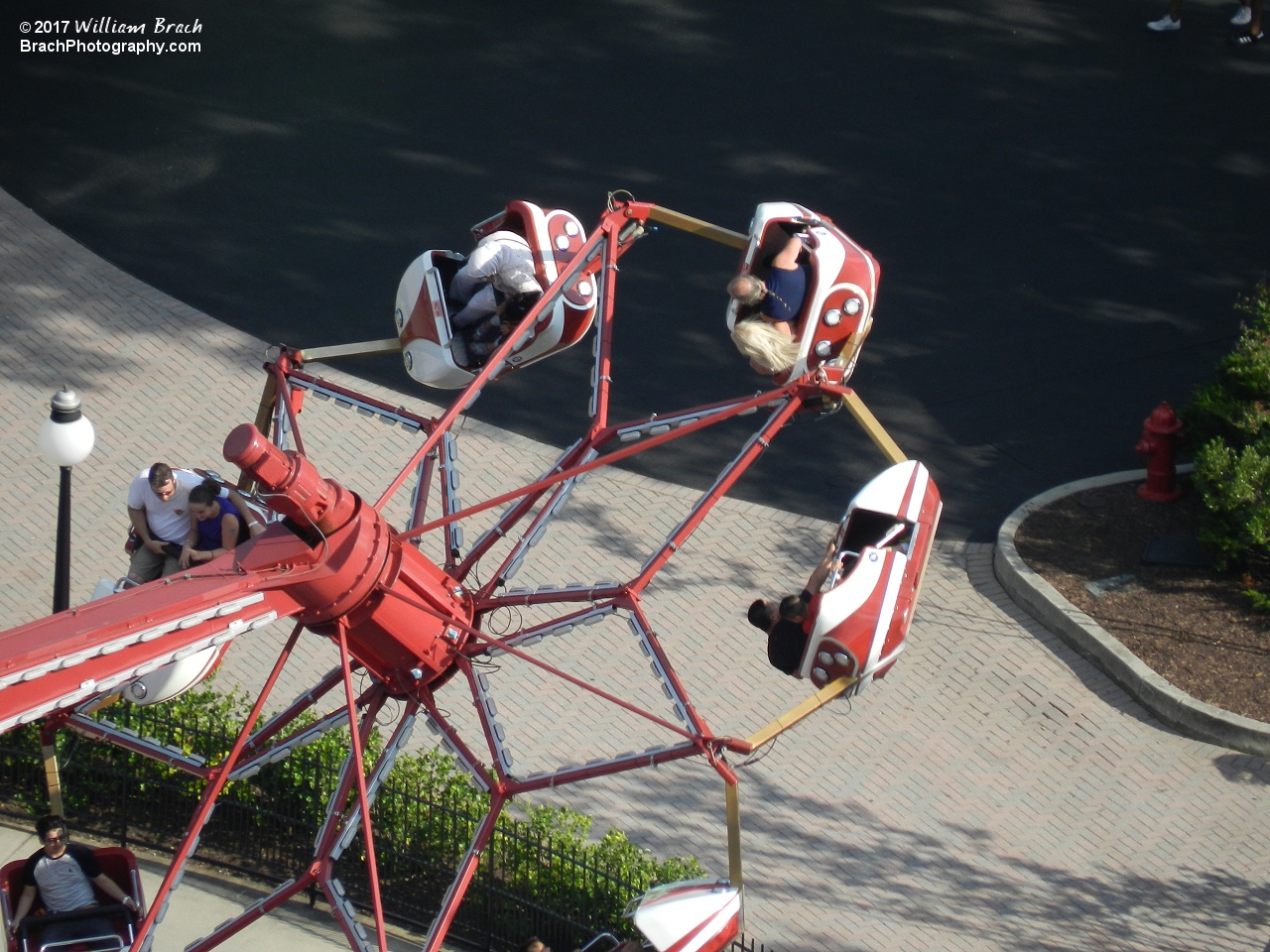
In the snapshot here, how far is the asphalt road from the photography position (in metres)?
18.4

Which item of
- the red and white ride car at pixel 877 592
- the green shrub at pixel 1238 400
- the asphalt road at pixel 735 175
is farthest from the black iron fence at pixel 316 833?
the green shrub at pixel 1238 400

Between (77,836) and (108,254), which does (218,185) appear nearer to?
(108,254)

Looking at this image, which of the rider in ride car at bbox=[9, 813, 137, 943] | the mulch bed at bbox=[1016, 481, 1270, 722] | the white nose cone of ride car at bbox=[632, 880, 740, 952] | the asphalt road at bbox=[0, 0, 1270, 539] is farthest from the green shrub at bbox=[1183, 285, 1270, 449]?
the rider in ride car at bbox=[9, 813, 137, 943]

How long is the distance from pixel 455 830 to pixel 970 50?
1578cm

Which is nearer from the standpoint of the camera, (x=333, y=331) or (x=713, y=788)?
(x=713, y=788)

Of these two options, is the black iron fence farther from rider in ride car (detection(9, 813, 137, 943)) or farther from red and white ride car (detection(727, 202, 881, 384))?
red and white ride car (detection(727, 202, 881, 384))

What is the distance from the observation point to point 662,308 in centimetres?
1959

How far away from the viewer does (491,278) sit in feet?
33.4

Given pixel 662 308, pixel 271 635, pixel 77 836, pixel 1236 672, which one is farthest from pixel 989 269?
pixel 77 836

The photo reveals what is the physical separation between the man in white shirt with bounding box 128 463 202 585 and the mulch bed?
851 cm

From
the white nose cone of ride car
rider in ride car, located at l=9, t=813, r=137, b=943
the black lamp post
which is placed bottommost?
rider in ride car, located at l=9, t=813, r=137, b=943

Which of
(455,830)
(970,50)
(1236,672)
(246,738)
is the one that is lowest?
(455,830)

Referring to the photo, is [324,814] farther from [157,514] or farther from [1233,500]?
[1233,500]

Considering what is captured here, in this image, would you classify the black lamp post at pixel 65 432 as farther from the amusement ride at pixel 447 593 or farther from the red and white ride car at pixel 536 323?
the red and white ride car at pixel 536 323
